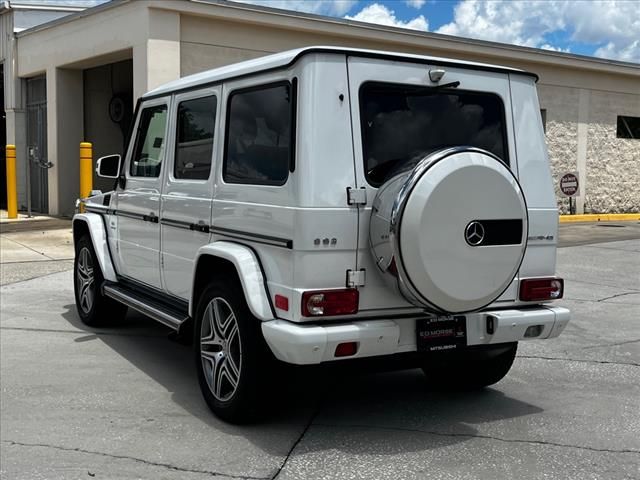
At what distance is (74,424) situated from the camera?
15.0 ft

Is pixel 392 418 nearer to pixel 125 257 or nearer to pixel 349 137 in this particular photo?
pixel 349 137

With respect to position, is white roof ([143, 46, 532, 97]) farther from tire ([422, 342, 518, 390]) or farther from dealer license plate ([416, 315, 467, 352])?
tire ([422, 342, 518, 390])

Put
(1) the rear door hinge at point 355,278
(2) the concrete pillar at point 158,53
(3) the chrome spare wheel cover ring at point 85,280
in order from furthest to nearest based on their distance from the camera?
(2) the concrete pillar at point 158,53 < (3) the chrome spare wheel cover ring at point 85,280 < (1) the rear door hinge at point 355,278

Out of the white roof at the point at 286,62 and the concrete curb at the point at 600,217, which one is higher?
the white roof at the point at 286,62

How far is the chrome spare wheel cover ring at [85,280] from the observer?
702 cm

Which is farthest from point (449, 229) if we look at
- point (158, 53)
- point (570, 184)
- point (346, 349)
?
point (570, 184)

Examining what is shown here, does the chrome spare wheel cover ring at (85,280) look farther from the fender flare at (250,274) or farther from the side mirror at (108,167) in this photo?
the fender flare at (250,274)

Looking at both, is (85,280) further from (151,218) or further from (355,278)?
(355,278)

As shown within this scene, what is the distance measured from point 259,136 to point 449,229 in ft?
4.22

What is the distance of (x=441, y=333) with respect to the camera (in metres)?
4.29

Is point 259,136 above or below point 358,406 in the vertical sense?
above

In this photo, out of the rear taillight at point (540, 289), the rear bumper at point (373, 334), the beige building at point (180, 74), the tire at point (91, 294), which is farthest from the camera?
the beige building at point (180, 74)

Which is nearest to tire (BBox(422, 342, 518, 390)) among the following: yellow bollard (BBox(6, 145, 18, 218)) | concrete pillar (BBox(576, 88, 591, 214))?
yellow bollard (BBox(6, 145, 18, 218))

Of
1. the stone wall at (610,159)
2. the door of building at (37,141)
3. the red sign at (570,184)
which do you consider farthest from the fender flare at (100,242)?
the stone wall at (610,159)
